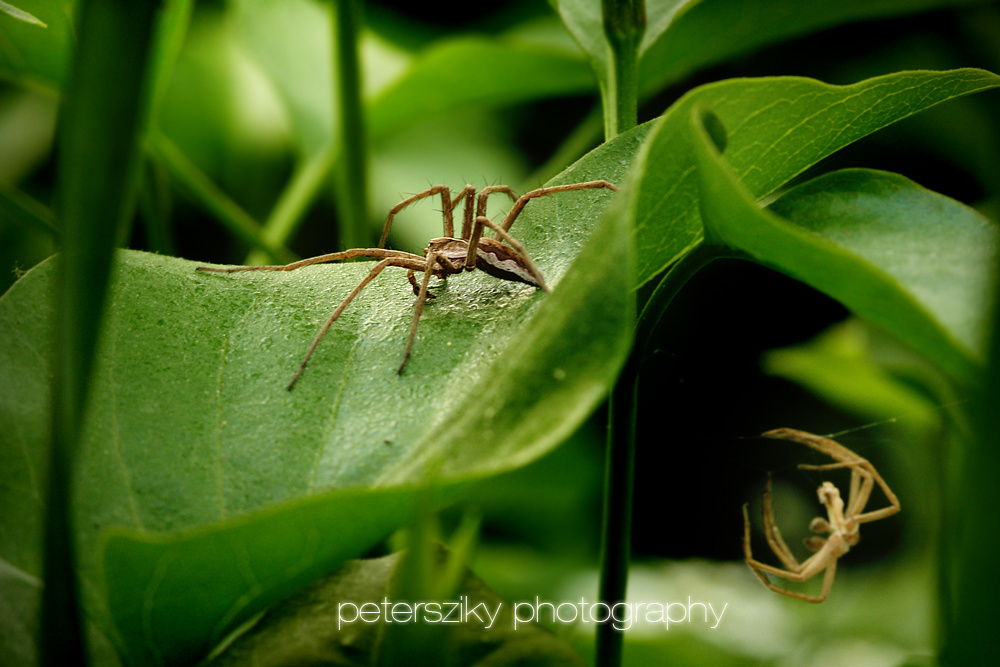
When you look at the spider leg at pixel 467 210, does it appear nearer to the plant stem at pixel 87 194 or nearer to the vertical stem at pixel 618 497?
the vertical stem at pixel 618 497

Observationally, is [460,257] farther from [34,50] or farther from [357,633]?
[34,50]

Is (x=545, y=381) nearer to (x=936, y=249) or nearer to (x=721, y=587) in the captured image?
(x=936, y=249)

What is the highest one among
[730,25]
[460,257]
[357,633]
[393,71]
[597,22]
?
[393,71]

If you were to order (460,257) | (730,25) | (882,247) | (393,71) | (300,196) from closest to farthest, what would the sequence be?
(882,247) < (460,257) < (730,25) < (300,196) < (393,71)

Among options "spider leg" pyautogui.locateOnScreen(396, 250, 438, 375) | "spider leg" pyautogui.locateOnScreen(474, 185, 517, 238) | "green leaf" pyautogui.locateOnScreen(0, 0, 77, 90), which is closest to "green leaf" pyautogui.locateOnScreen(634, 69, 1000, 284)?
"spider leg" pyautogui.locateOnScreen(396, 250, 438, 375)

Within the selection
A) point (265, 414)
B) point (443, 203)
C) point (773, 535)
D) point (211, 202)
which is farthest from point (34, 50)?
point (773, 535)

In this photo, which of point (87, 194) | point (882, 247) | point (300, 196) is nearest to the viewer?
point (87, 194)

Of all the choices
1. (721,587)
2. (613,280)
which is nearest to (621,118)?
(613,280)

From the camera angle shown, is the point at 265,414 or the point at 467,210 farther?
the point at 467,210
